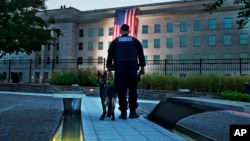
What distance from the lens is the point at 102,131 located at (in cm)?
536

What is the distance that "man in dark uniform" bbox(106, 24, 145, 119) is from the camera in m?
7.01

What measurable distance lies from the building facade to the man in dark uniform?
152 ft

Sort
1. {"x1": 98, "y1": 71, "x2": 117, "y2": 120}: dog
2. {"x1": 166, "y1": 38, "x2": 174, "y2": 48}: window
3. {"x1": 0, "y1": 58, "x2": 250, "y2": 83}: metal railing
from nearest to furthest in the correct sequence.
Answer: {"x1": 98, "y1": 71, "x2": 117, "y2": 120}: dog → {"x1": 0, "y1": 58, "x2": 250, "y2": 83}: metal railing → {"x1": 166, "y1": 38, "x2": 174, "y2": 48}: window

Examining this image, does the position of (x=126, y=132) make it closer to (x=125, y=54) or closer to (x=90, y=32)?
(x=125, y=54)

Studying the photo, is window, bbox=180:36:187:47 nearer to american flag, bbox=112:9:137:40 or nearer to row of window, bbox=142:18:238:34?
row of window, bbox=142:18:238:34

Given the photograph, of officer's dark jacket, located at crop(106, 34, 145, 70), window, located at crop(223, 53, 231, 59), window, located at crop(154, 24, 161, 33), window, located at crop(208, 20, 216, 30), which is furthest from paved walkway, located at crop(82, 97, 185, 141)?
window, located at crop(154, 24, 161, 33)

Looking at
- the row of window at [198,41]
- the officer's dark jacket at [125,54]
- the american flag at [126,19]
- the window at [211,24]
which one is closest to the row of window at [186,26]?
the window at [211,24]

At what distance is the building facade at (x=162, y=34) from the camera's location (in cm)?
5894

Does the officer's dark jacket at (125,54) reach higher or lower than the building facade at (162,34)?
lower

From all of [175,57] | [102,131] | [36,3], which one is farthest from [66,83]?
[175,57]

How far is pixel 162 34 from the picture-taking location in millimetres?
64375

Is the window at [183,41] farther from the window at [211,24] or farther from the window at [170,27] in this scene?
the window at [211,24]

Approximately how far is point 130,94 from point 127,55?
0.87m

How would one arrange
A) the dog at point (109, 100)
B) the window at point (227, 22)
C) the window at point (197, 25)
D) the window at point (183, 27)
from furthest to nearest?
1. the window at point (183, 27)
2. the window at point (197, 25)
3. the window at point (227, 22)
4. the dog at point (109, 100)
